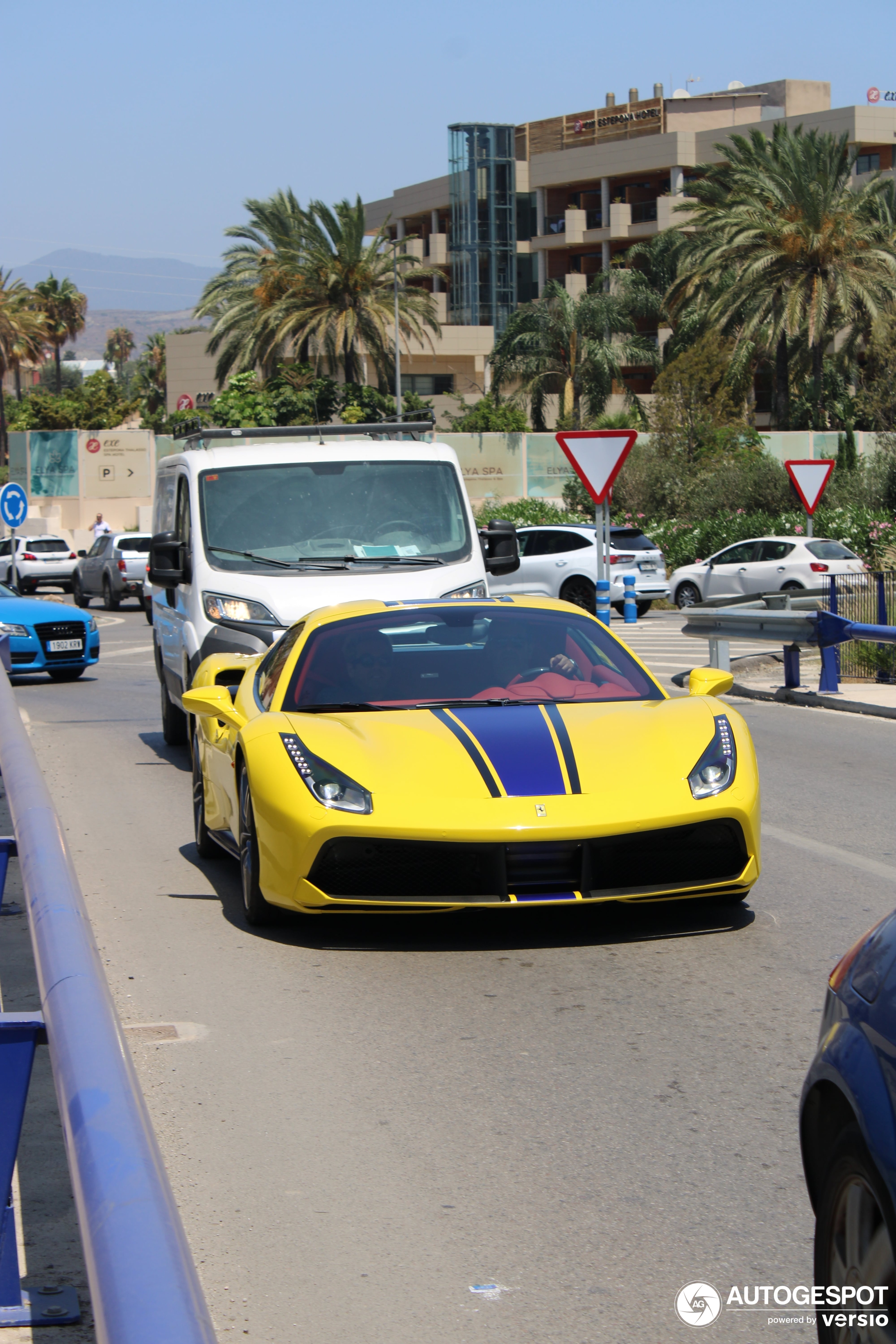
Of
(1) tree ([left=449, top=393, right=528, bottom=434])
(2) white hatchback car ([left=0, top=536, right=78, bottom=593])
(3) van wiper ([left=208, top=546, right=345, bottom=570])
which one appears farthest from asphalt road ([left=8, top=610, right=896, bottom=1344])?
(1) tree ([left=449, top=393, right=528, bottom=434])

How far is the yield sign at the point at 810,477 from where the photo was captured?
848 inches

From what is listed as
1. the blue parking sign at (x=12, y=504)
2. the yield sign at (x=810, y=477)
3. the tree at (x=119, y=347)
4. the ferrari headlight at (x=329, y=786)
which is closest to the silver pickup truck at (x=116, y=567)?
the blue parking sign at (x=12, y=504)

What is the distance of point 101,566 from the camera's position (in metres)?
35.8

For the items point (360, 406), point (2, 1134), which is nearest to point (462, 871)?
point (2, 1134)

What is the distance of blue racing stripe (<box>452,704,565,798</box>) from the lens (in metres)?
6.23

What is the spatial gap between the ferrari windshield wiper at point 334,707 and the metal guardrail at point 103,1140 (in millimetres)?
3670

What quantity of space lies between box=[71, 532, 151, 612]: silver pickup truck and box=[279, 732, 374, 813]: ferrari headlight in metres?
28.5

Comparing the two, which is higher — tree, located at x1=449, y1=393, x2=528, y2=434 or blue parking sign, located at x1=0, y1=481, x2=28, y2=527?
tree, located at x1=449, y1=393, x2=528, y2=434

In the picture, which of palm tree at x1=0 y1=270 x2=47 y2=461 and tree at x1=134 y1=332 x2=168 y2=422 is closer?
palm tree at x1=0 y1=270 x2=47 y2=461

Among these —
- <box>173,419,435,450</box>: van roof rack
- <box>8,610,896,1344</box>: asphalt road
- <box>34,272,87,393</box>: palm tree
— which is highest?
<box>34,272,87,393</box>: palm tree

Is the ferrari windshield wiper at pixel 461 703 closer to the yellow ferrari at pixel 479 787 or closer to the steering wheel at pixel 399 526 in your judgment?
the yellow ferrari at pixel 479 787

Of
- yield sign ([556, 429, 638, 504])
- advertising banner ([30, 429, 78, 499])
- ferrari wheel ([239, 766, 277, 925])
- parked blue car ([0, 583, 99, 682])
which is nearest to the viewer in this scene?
ferrari wheel ([239, 766, 277, 925])

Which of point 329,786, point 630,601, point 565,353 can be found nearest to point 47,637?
point 630,601

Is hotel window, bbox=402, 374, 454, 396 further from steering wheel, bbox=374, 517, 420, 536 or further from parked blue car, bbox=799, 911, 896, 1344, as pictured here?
parked blue car, bbox=799, 911, 896, 1344
